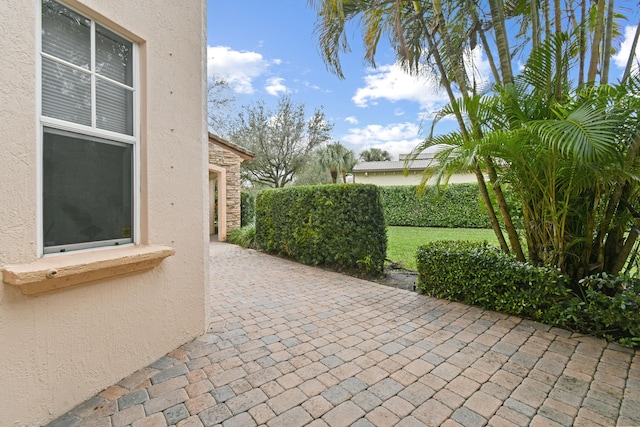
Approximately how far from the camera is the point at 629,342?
2900 mm

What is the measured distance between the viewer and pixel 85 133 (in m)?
2.26

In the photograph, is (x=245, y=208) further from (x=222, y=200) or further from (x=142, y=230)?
(x=142, y=230)

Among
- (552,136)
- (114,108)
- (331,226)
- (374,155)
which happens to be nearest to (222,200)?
(331,226)

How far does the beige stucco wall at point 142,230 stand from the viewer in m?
1.77

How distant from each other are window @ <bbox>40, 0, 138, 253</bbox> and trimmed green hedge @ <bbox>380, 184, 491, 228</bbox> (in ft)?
33.6

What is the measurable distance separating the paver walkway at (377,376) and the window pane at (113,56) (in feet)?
8.67

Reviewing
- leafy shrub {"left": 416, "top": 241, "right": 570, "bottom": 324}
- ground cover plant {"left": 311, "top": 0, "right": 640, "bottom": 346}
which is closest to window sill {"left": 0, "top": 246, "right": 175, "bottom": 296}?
ground cover plant {"left": 311, "top": 0, "right": 640, "bottom": 346}

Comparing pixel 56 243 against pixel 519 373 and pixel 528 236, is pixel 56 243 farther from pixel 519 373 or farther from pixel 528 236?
pixel 528 236

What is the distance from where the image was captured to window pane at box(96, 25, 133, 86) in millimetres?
2369

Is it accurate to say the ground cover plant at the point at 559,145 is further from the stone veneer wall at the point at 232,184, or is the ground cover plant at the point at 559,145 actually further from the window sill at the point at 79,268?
the stone veneer wall at the point at 232,184

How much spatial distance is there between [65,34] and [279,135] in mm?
18184

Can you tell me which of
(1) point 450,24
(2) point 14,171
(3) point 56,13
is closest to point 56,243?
(2) point 14,171

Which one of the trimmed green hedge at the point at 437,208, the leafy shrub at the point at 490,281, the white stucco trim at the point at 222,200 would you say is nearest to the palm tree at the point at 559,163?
the leafy shrub at the point at 490,281

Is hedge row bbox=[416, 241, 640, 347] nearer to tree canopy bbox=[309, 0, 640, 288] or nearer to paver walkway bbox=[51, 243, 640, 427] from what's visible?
paver walkway bbox=[51, 243, 640, 427]
